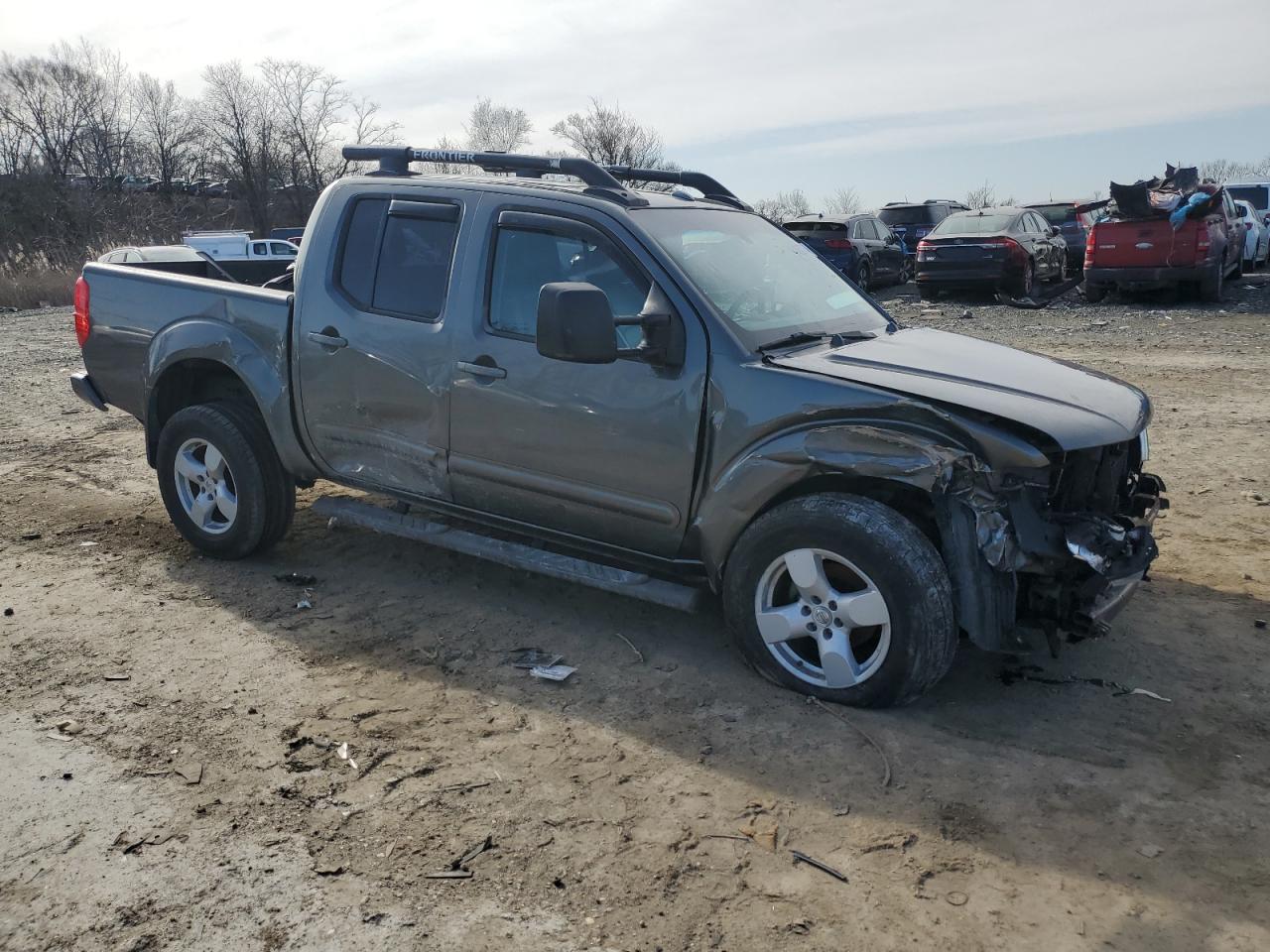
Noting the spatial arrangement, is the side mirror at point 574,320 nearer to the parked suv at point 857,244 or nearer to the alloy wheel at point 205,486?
the alloy wheel at point 205,486

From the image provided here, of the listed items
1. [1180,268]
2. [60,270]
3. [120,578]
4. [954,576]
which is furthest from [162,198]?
[954,576]

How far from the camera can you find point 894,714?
3744mm

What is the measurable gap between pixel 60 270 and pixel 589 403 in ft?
88.0

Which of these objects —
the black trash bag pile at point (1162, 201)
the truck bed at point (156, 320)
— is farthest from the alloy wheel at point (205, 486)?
the black trash bag pile at point (1162, 201)

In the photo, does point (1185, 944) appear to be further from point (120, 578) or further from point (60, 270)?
point (60, 270)

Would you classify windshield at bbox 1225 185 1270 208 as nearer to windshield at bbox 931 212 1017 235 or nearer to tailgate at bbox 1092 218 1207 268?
windshield at bbox 931 212 1017 235

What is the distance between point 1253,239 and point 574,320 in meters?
21.2

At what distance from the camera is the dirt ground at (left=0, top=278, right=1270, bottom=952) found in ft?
8.97

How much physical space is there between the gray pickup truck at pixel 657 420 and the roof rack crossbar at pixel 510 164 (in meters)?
0.02

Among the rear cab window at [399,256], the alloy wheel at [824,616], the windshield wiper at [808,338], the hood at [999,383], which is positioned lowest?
the alloy wheel at [824,616]

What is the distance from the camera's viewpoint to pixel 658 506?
13.4 feet

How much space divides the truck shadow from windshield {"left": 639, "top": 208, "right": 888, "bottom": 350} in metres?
1.38

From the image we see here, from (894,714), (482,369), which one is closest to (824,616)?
(894,714)

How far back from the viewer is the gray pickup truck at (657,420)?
3590 millimetres
